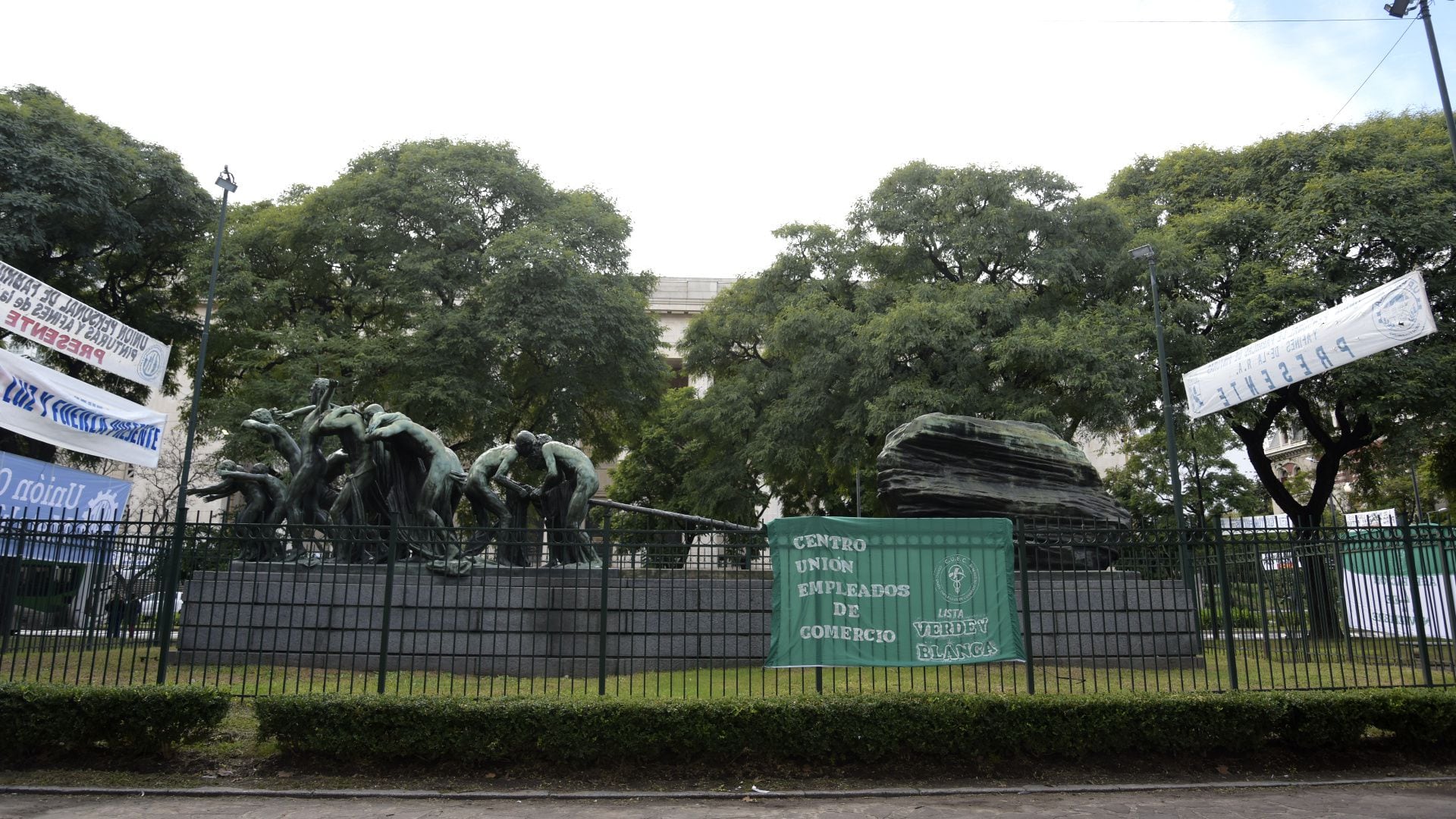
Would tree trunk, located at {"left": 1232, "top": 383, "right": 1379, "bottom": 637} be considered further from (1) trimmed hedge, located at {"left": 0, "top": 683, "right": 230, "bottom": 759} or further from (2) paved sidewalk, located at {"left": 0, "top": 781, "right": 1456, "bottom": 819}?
(1) trimmed hedge, located at {"left": 0, "top": 683, "right": 230, "bottom": 759}

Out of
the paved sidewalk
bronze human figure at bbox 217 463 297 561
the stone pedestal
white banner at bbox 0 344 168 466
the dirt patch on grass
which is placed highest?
white banner at bbox 0 344 168 466

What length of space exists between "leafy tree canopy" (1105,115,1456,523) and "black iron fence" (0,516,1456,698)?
7392 mm

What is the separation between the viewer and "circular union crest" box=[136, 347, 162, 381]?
52.6 ft

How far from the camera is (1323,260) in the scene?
20.5 meters

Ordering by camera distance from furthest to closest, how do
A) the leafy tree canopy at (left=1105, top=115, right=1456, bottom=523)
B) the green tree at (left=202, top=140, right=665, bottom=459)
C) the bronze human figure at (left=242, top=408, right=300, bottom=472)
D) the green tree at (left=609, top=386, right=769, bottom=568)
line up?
the green tree at (left=609, top=386, right=769, bottom=568)
the green tree at (left=202, top=140, right=665, bottom=459)
the leafy tree canopy at (left=1105, top=115, right=1456, bottom=523)
the bronze human figure at (left=242, top=408, right=300, bottom=472)

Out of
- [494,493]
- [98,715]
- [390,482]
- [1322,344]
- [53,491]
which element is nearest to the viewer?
[98,715]

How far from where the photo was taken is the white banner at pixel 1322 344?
36.6 feet

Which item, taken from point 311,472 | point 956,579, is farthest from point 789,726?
point 311,472

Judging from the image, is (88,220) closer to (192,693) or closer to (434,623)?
(434,623)

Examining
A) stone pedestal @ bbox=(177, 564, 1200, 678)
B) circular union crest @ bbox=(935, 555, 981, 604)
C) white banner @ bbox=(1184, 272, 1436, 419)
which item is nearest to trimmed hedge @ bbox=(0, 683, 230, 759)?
stone pedestal @ bbox=(177, 564, 1200, 678)

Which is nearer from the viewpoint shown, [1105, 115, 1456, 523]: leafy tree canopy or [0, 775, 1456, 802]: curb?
[0, 775, 1456, 802]: curb

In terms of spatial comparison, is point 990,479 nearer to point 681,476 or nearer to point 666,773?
point 666,773

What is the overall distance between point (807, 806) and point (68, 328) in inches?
542

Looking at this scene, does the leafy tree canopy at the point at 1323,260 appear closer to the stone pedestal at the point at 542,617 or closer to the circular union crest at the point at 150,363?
the stone pedestal at the point at 542,617
